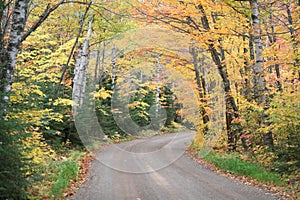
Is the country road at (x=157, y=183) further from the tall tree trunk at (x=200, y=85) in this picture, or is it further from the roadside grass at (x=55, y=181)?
the tall tree trunk at (x=200, y=85)

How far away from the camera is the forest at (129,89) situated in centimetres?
645

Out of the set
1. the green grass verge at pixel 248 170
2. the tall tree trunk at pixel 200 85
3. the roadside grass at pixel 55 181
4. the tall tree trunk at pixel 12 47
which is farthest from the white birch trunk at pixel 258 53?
the tall tree trunk at pixel 12 47

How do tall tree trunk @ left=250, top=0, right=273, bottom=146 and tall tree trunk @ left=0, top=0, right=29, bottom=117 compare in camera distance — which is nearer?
tall tree trunk @ left=0, top=0, right=29, bottom=117

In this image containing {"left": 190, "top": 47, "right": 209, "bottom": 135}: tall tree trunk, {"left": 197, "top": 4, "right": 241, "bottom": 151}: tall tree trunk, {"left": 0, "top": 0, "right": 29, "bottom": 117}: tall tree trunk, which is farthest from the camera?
{"left": 190, "top": 47, "right": 209, "bottom": 135}: tall tree trunk

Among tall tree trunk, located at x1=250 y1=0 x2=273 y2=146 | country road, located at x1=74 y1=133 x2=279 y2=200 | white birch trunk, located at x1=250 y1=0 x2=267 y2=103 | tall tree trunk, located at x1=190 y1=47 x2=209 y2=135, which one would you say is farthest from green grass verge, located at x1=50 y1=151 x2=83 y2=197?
tall tree trunk, located at x1=190 y1=47 x2=209 y2=135

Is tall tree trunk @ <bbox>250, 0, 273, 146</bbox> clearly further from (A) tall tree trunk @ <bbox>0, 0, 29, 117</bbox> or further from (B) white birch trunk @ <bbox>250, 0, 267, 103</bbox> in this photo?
(A) tall tree trunk @ <bbox>0, 0, 29, 117</bbox>

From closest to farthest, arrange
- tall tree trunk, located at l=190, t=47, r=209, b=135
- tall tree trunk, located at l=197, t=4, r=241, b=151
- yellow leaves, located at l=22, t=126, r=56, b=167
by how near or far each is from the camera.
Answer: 1. yellow leaves, located at l=22, t=126, r=56, b=167
2. tall tree trunk, located at l=197, t=4, r=241, b=151
3. tall tree trunk, located at l=190, t=47, r=209, b=135

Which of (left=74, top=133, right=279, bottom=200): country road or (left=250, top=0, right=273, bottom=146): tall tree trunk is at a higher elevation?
(left=250, top=0, right=273, bottom=146): tall tree trunk

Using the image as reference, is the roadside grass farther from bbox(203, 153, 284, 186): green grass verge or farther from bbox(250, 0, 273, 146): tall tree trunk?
bbox(250, 0, 273, 146): tall tree trunk

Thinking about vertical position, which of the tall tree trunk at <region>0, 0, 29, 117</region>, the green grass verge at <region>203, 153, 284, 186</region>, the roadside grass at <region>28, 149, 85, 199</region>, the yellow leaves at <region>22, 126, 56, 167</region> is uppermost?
the tall tree trunk at <region>0, 0, 29, 117</region>

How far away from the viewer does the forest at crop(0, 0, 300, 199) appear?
6.45 m

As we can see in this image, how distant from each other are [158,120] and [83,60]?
1956 cm

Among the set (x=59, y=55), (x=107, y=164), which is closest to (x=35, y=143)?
(x=107, y=164)

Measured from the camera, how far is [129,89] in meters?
28.0
